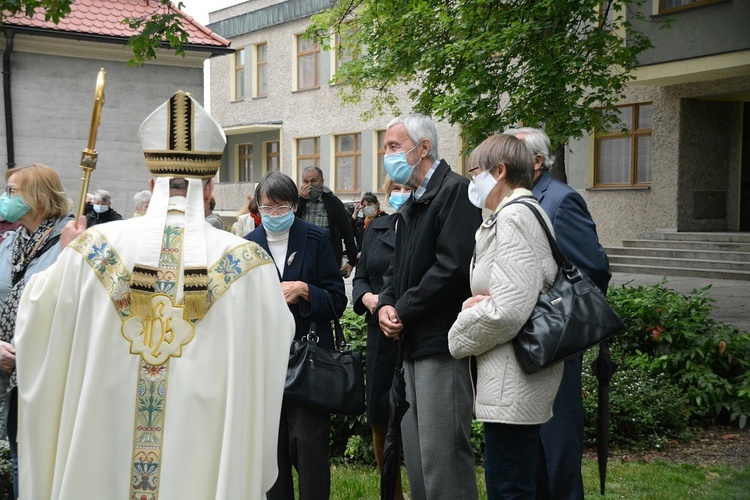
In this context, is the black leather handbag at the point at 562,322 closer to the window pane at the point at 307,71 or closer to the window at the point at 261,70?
the window pane at the point at 307,71

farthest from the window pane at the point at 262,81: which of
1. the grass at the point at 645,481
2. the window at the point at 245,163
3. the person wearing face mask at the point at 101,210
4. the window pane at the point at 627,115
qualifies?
the grass at the point at 645,481

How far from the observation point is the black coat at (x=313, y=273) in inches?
183

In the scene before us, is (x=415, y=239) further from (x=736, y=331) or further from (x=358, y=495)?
(x=736, y=331)

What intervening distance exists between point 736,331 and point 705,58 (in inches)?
468

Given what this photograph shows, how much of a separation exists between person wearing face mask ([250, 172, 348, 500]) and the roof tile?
43.0ft

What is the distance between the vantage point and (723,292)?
14359 mm

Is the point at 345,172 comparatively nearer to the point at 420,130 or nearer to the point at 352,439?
the point at 352,439

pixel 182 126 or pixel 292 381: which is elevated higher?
pixel 182 126

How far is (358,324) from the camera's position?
7223mm

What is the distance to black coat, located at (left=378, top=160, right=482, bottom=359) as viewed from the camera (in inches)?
162

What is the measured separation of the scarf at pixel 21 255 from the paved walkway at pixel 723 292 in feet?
23.5

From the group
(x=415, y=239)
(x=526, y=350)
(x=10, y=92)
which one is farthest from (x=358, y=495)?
(x=10, y=92)

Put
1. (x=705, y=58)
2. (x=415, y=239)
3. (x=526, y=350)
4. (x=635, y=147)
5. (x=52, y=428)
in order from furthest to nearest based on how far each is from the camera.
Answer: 1. (x=635, y=147)
2. (x=705, y=58)
3. (x=415, y=239)
4. (x=526, y=350)
5. (x=52, y=428)

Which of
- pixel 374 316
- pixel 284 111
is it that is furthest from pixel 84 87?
pixel 284 111
